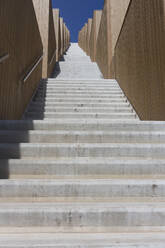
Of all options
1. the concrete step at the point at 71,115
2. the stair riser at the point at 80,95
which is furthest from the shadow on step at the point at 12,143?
the stair riser at the point at 80,95

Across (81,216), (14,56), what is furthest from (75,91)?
(81,216)

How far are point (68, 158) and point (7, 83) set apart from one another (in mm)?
1697

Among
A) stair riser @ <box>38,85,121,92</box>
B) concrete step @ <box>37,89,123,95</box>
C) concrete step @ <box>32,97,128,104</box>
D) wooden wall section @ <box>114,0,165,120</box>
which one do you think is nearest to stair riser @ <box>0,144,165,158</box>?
wooden wall section @ <box>114,0,165,120</box>

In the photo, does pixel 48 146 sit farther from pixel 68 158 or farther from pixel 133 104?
pixel 133 104

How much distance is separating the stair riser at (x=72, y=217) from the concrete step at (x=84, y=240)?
0.11 meters

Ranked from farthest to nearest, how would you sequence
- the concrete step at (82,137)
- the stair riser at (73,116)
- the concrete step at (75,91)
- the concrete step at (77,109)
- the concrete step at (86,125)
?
the concrete step at (75,91) < the concrete step at (77,109) < the stair riser at (73,116) < the concrete step at (86,125) < the concrete step at (82,137)

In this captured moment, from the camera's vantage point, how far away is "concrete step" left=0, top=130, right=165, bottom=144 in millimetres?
2645

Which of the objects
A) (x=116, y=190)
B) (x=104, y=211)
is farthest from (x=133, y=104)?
(x=104, y=211)

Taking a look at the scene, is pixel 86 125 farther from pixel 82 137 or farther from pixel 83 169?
pixel 83 169

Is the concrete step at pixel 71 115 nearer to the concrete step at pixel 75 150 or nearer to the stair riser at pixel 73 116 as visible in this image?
the stair riser at pixel 73 116

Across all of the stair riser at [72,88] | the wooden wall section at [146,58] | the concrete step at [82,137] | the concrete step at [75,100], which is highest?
the wooden wall section at [146,58]

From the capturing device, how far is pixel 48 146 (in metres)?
2.41

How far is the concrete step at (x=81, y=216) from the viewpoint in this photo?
157 centimetres

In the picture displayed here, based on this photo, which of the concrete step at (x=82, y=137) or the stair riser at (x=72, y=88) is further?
the stair riser at (x=72, y=88)
